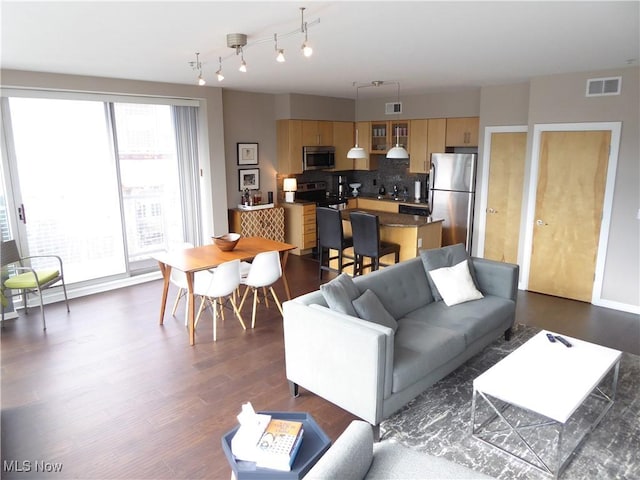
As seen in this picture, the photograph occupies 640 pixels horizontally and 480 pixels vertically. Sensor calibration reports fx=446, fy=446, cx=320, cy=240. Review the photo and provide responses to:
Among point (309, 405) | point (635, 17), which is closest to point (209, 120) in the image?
point (309, 405)

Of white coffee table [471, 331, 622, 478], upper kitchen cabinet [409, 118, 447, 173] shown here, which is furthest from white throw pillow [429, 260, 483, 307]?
upper kitchen cabinet [409, 118, 447, 173]

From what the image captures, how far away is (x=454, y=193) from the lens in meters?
6.84

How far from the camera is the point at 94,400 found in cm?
335

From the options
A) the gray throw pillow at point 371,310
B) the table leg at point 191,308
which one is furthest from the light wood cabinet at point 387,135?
the gray throw pillow at point 371,310

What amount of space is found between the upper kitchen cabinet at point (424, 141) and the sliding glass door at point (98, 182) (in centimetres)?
355

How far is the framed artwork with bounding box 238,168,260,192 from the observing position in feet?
23.1

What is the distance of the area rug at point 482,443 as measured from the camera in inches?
103

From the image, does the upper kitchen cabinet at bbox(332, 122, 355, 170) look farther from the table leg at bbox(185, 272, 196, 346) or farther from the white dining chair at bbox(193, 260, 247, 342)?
the table leg at bbox(185, 272, 196, 346)

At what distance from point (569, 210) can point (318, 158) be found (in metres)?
4.01

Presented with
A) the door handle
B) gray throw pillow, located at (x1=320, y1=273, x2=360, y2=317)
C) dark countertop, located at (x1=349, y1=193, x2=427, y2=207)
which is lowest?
gray throw pillow, located at (x1=320, y1=273, x2=360, y2=317)

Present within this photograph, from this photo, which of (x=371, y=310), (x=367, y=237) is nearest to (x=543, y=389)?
(x=371, y=310)

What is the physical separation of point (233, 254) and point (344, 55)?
2259 mm

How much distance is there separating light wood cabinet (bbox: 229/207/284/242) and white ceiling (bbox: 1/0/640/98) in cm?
228

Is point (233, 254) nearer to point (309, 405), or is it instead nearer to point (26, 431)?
point (309, 405)
